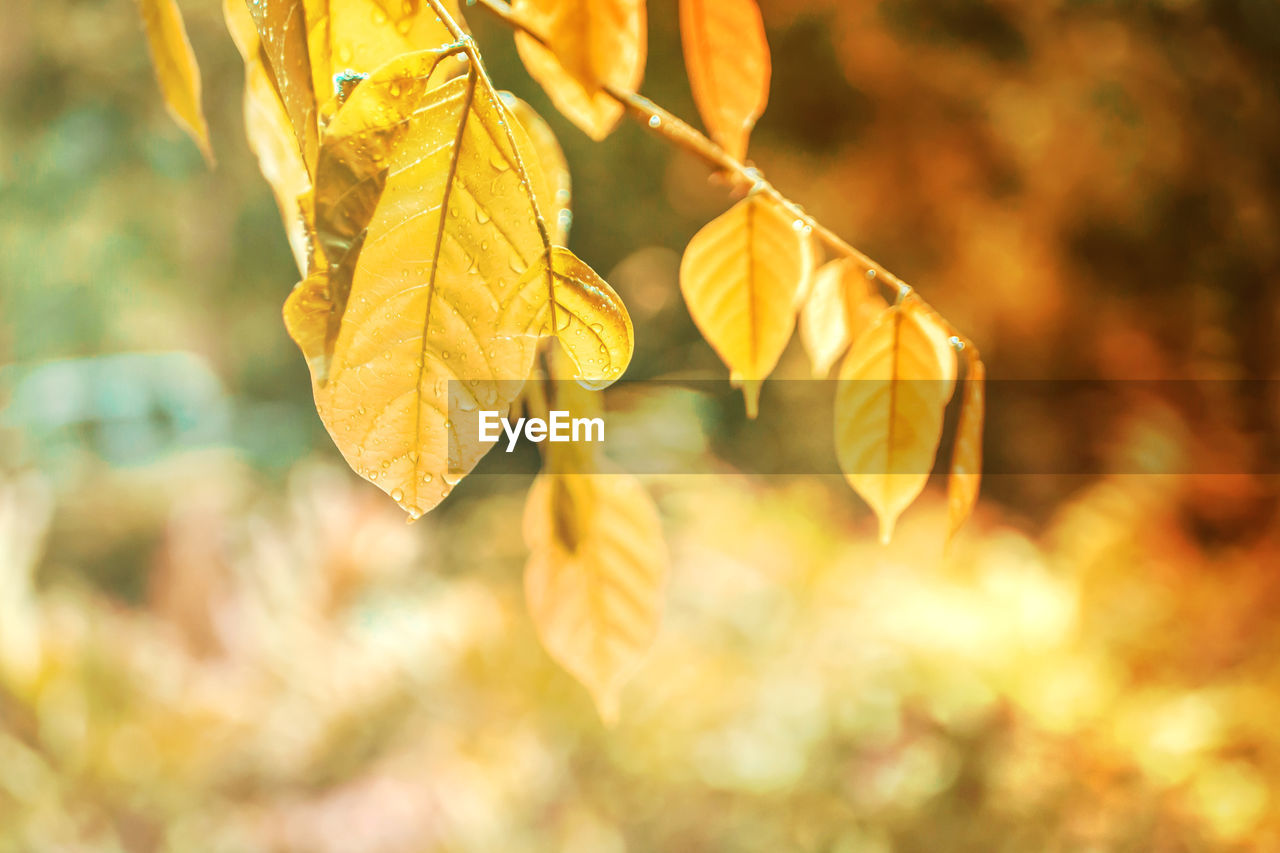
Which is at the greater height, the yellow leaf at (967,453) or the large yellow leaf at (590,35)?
the large yellow leaf at (590,35)

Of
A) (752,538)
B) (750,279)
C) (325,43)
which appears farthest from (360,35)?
(752,538)

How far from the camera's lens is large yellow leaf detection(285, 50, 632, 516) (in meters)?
0.12

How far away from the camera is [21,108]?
1.73 m

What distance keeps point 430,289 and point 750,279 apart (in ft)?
0.36

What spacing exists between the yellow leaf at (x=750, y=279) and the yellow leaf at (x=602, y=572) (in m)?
0.06

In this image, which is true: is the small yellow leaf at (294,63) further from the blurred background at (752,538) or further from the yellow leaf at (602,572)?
the blurred background at (752,538)

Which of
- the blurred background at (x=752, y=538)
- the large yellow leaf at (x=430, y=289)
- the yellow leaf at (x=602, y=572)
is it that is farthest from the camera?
the blurred background at (x=752, y=538)

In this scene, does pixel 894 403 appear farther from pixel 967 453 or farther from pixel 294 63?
pixel 294 63

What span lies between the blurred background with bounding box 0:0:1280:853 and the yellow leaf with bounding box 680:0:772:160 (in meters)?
0.50

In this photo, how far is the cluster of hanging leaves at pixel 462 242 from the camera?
4.9 inches

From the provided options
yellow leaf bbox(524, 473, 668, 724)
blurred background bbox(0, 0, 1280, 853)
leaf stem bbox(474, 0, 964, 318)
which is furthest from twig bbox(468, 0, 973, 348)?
blurred background bbox(0, 0, 1280, 853)

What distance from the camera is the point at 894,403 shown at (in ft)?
0.68

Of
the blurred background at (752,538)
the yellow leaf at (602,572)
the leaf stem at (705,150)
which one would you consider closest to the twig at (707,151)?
the leaf stem at (705,150)

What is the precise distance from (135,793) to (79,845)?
0.07 meters
